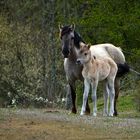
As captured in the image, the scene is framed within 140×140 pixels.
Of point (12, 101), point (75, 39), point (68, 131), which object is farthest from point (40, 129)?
point (12, 101)

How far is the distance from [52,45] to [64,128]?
67.9 feet

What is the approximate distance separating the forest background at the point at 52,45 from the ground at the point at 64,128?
8.65 metres

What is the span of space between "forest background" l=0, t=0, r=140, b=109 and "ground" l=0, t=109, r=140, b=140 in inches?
341

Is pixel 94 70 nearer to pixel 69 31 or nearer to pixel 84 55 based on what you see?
pixel 84 55

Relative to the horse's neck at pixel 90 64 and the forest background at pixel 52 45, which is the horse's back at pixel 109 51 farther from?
the forest background at pixel 52 45

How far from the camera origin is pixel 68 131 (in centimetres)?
1571

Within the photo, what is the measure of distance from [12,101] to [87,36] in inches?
209

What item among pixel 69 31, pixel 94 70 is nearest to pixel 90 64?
pixel 94 70

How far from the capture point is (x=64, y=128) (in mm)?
16203

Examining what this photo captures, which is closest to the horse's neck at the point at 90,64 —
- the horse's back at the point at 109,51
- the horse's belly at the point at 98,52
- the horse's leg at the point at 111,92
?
the horse's belly at the point at 98,52

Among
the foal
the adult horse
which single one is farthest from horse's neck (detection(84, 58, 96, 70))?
the adult horse

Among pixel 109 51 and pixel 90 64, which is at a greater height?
pixel 109 51

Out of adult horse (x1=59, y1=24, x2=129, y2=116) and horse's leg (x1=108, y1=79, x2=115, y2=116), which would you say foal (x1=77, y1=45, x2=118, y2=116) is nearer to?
horse's leg (x1=108, y1=79, x2=115, y2=116)

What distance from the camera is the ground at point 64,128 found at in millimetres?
14938
